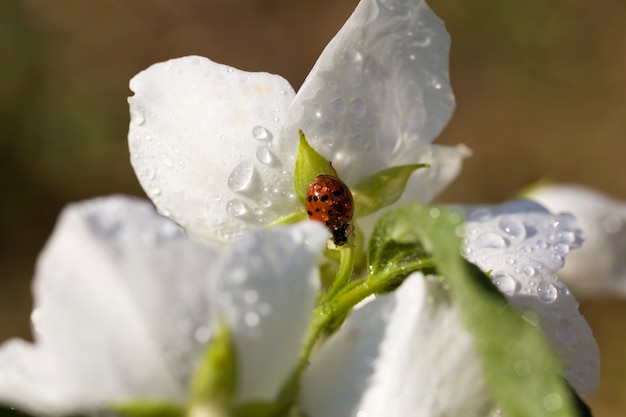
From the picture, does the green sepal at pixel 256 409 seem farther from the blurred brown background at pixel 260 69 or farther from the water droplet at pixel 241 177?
the blurred brown background at pixel 260 69

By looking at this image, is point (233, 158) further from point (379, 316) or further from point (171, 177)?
point (379, 316)

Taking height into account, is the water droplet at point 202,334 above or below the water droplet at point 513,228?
above

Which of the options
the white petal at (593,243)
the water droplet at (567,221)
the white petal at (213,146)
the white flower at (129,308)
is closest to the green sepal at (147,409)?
the white flower at (129,308)

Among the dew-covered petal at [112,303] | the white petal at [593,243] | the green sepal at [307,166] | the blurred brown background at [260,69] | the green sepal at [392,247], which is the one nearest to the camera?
the dew-covered petal at [112,303]

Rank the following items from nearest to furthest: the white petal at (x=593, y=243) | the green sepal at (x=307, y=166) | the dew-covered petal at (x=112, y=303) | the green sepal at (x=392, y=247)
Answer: the dew-covered petal at (x=112, y=303) → the green sepal at (x=392, y=247) → the green sepal at (x=307, y=166) → the white petal at (x=593, y=243)

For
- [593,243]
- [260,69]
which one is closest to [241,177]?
[593,243]

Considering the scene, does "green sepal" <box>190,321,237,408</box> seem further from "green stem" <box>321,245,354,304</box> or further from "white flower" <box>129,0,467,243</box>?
"white flower" <box>129,0,467,243</box>
